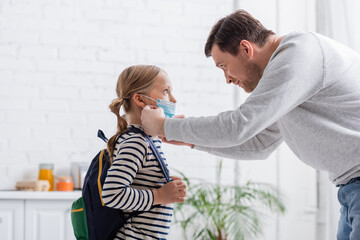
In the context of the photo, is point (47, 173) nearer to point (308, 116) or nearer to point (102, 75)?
point (102, 75)

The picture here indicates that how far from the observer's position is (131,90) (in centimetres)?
179

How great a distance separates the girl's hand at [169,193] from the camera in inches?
63.4

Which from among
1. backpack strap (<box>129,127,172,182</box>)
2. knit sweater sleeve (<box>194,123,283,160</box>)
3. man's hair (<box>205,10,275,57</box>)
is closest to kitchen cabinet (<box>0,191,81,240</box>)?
knit sweater sleeve (<box>194,123,283,160</box>)

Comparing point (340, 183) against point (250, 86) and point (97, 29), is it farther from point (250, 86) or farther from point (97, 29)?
point (97, 29)

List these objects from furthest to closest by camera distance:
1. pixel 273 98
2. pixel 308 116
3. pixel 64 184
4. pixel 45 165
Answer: pixel 45 165
pixel 64 184
pixel 308 116
pixel 273 98

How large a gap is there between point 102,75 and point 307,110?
7.06 ft

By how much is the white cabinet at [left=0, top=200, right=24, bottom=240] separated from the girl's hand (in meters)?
1.62

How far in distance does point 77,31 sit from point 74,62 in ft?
0.75

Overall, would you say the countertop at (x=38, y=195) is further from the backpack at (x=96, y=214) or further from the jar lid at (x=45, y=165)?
the backpack at (x=96, y=214)

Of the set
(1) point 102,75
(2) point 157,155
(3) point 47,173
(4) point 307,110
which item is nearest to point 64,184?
(3) point 47,173

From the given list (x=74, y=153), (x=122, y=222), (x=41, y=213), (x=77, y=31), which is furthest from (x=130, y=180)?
(x=77, y=31)

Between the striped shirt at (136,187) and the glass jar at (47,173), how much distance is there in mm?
1678

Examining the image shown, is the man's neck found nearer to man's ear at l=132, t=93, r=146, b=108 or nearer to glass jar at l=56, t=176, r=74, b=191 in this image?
man's ear at l=132, t=93, r=146, b=108

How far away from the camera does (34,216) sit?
2.96 metres
